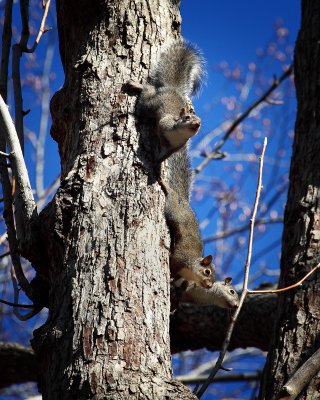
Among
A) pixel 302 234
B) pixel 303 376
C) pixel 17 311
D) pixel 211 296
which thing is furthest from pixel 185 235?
pixel 303 376

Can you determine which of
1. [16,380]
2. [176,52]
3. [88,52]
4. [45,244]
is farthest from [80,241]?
[16,380]

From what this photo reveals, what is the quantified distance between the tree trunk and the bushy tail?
0.21 ft

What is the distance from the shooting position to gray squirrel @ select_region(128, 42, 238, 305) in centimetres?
257

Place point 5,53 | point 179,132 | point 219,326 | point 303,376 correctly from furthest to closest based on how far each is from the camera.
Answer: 1. point 219,326
2. point 179,132
3. point 5,53
4. point 303,376

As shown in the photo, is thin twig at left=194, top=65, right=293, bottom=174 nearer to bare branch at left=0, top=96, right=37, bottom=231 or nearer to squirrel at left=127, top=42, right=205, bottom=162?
squirrel at left=127, top=42, right=205, bottom=162

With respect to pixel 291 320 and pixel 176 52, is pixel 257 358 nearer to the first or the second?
pixel 291 320

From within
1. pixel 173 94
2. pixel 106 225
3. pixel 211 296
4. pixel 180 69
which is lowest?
pixel 106 225

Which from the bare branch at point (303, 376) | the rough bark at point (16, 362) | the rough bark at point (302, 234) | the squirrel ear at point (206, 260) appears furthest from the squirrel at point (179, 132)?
the rough bark at point (16, 362)

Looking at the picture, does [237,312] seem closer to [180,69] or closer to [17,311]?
[17,311]

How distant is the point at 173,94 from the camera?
3.01m

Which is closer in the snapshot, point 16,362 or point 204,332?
point 204,332

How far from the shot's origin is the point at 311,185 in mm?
3217

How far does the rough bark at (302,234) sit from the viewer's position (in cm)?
263

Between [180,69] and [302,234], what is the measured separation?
1.05 metres
